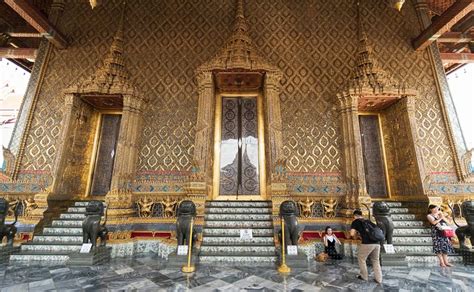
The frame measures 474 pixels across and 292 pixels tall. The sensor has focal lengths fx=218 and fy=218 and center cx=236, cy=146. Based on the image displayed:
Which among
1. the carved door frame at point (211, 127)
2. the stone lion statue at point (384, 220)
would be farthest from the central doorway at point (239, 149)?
the stone lion statue at point (384, 220)

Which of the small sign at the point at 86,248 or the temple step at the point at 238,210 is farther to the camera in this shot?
the temple step at the point at 238,210

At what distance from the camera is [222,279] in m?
3.48

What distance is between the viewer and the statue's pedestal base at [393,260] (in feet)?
13.5

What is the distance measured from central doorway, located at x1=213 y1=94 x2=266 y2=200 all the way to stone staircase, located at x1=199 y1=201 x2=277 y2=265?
0.72 metres

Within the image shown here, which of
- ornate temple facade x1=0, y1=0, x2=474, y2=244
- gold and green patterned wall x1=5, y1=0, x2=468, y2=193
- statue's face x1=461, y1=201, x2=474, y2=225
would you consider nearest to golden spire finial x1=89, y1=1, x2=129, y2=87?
ornate temple facade x1=0, y1=0, x2=474, y2=244

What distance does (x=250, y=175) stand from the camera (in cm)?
668

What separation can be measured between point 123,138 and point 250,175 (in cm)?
375

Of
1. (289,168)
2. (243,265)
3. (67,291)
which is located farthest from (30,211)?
(289,168)

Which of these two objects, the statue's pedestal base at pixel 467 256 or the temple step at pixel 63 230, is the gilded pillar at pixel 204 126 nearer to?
the temple step at pixel 63 230

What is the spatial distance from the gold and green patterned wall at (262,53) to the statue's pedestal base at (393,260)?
203cm

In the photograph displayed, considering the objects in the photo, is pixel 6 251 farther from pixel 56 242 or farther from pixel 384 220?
pixel 384 220

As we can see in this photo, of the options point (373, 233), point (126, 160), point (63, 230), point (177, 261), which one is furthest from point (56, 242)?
point (373, 233)

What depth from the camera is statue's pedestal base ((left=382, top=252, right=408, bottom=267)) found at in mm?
4113

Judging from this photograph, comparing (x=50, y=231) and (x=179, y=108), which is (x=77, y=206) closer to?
(x=50, y=231)
